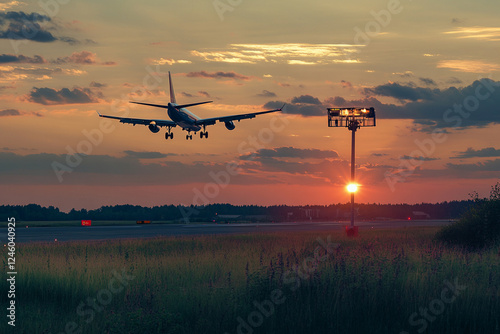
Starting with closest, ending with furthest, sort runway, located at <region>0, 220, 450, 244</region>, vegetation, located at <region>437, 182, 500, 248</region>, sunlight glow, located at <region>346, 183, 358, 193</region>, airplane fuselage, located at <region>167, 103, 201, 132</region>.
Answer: vegetation, located at <region>437, 182, 500, 248</region> < sunlight glow, located at <region>346, 183, 358, 193</region> < runway, located at <region>0, 220, 450, 244</region> < airplane fuselage, located at <region>167, 103, 201, 132</region>

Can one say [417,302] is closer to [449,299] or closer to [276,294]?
[449,299]

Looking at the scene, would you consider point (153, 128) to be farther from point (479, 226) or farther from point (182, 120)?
point (479, 226)

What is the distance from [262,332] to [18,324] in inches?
294

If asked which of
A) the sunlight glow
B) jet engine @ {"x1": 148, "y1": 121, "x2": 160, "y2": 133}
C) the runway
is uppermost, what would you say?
jet engine @ {"x1": 148, "y1": 121, "x2": 160, "y2": 133}

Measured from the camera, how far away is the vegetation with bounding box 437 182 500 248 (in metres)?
41.7

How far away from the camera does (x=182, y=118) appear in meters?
64.0

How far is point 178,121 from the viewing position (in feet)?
212

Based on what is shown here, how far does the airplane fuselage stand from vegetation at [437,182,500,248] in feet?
107

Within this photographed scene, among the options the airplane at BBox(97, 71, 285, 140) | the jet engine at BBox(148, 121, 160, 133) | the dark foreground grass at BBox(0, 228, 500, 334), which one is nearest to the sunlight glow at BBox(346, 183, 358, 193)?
the airplane at BBox(97, 71, 285, 140)

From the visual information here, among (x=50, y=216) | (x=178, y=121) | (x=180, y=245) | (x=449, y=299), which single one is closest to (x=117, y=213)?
(x=50, y=216)

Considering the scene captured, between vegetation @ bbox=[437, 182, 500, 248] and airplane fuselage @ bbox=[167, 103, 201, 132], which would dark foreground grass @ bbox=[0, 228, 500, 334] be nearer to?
vegetation @ bbox=[437, 182, 500, 248]

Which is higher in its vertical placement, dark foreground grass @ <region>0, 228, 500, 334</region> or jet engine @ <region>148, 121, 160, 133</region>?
jet engine @ <region>148, 121, 160, 133</region>

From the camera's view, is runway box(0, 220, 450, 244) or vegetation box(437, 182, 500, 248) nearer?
vegetation box(437, 182, 500, 248)

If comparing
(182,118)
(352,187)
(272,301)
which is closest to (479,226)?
(352,187)
